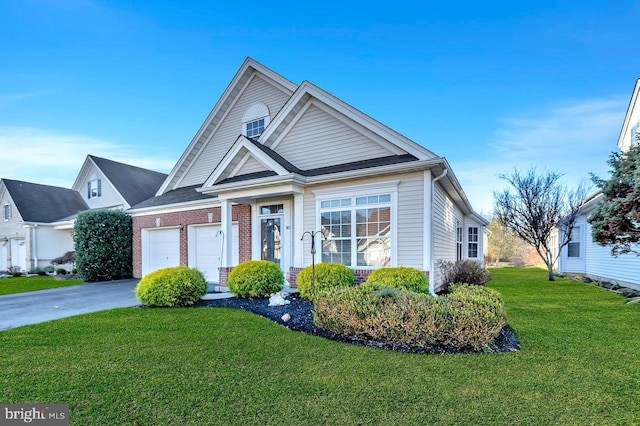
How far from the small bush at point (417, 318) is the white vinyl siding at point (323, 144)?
16.7 feet

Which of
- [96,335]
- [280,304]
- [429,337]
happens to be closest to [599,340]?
[429,337]

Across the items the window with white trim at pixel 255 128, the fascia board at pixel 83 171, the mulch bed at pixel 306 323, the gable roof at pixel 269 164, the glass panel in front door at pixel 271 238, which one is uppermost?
the window with white trim at pixel 255 128

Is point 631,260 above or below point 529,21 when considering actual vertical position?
below

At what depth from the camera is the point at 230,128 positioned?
13.7 m

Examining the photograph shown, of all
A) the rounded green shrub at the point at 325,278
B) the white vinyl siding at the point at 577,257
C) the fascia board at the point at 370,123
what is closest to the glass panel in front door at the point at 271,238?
the rounded green shrub at the point at 325,278

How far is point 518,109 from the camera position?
44.1ft

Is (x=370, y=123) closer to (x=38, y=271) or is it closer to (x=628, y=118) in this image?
(x=628, y=118)

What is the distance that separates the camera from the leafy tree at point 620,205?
7.61m

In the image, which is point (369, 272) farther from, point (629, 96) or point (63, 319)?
point (629, 96)

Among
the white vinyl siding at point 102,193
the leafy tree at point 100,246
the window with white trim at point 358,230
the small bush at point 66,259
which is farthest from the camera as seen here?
the small bush at point 66,259

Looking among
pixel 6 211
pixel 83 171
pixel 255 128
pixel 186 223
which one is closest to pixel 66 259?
pixel 83 171

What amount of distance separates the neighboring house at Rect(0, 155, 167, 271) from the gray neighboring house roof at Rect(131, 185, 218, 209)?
4.59 metres

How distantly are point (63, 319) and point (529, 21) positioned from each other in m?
14.8

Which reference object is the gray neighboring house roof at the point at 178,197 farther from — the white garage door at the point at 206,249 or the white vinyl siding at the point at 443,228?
the white vinyl siding at the point at 443,228
